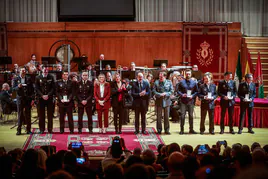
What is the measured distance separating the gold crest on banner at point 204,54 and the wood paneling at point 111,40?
90 cm

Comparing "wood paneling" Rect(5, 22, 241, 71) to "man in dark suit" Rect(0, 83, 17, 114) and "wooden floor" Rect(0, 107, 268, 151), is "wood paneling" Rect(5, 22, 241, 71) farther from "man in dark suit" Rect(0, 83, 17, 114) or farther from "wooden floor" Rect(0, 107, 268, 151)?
"wooden floor" Rect(0, 107, 268, 151)

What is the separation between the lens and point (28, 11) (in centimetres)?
2078

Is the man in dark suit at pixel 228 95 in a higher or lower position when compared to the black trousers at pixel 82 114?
higher

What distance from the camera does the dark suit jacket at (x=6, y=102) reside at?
12812mm

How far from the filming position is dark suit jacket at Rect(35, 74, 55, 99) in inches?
442

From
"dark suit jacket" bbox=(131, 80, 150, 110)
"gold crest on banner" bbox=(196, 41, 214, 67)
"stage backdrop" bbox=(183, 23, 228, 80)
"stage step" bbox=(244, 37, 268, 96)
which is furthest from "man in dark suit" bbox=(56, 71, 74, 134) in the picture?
"stage step" bbox=(244, 37, 268, 96)

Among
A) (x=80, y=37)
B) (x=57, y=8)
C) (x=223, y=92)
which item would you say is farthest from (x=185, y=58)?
(x=223, y=92)

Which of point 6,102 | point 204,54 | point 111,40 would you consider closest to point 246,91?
point 6,102

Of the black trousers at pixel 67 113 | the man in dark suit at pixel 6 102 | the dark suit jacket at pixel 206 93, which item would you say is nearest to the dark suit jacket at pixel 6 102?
the man in dark suit at pixel 6 102

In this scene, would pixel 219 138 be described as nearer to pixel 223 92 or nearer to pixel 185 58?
pixel 223 92

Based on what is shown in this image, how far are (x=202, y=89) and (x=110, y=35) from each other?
8.70 meters

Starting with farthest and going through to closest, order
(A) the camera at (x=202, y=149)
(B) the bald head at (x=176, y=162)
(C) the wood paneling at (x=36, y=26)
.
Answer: (C) the wood paneling at (x=36, y=26) < (A) the camera at (x=202, y=149) < (B) the bald head at (x=176, y=162)

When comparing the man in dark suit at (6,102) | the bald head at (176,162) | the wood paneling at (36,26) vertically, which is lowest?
the bald head at (176,162)

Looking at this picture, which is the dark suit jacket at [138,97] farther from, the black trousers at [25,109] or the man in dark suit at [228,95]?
the black trousers at [25,109]
